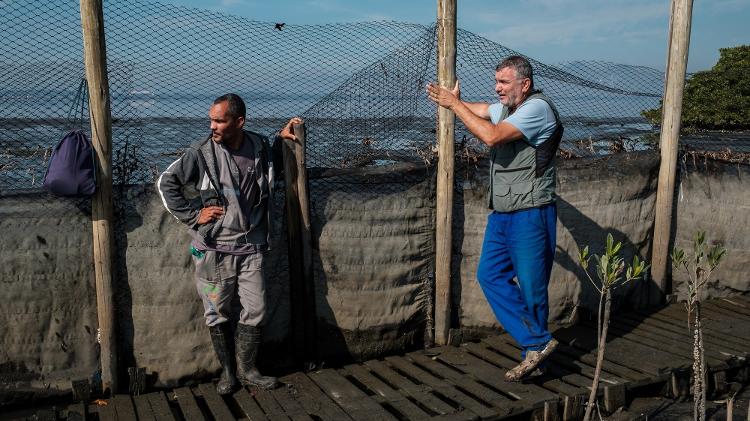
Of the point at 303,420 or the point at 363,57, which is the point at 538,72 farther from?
the point at 303,420

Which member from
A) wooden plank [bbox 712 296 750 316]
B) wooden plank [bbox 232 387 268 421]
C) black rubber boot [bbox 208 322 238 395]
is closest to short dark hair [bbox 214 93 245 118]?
black rubber boot [bbox 208 322 238 395]

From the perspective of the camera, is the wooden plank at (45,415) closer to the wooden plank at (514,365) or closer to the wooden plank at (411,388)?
the wooden plank at (411,388)

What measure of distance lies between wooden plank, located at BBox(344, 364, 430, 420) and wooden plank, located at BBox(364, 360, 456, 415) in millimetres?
61

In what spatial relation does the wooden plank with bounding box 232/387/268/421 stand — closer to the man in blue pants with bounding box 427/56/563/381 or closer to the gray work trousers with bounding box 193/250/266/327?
the gray work trousers with bounding box 193/250/266/327

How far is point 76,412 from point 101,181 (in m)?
1.40

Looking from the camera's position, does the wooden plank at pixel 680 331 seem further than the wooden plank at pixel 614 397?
Yes

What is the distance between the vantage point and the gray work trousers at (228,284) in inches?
174

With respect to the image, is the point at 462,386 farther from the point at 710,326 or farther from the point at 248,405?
the point at 710,326

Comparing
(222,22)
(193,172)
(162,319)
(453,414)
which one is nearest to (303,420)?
(453,414)

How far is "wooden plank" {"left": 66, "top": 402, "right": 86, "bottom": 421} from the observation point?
413 cm

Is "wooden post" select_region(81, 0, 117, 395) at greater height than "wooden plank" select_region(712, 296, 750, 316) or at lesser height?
greater

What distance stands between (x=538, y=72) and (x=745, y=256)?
2711 millimetres

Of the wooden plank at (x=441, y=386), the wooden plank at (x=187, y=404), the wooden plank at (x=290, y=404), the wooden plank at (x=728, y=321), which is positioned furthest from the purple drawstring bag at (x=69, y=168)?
the wooden plank at (x=728, y=321)

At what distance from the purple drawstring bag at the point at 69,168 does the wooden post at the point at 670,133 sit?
15.6 ft
